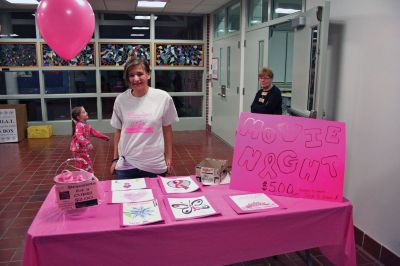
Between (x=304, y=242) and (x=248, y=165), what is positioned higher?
(x=248, y=165)

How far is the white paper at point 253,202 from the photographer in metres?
1.69

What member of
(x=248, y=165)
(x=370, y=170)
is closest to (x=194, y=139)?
(x=370, y=170)

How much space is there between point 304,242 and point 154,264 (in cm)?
77

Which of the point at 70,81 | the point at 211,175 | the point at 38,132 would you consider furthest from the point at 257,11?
the point at 38,132

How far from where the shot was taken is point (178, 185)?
197 centimetres

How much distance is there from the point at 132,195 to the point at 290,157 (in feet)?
2.89

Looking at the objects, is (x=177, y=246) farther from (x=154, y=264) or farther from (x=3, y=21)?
(x=3, y=21)

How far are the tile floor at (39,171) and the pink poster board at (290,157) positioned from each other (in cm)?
88

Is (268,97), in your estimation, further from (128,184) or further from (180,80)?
(180,80)

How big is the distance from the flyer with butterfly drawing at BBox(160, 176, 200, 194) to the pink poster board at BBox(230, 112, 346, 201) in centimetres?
23

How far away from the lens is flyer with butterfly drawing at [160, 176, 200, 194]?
Answer: 1908 mm

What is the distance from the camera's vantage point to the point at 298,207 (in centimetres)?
173

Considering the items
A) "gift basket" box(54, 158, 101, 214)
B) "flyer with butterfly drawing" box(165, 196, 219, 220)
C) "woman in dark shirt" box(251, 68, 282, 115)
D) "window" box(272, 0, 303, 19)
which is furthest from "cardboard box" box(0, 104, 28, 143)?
"flyer with butterfly drawing" box(165, 196, 219, 220)

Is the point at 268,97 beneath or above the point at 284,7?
beneath
